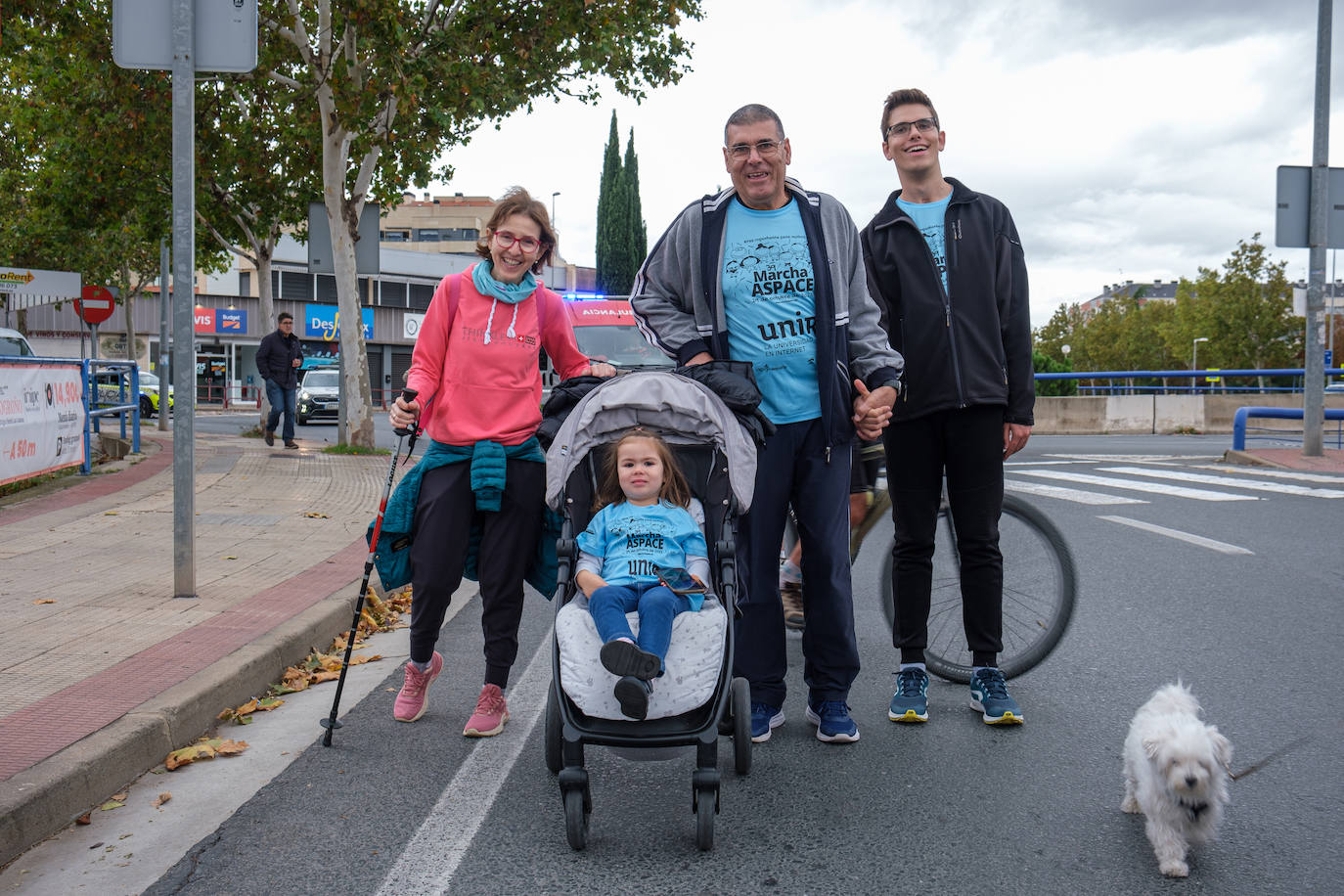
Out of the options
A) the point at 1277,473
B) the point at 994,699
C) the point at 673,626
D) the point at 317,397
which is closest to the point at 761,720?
the point at 994,699

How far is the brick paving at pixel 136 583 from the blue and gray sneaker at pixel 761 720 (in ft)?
7.29

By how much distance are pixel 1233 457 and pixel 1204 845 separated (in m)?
14.4

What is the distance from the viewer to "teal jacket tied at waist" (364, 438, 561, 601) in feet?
14.4

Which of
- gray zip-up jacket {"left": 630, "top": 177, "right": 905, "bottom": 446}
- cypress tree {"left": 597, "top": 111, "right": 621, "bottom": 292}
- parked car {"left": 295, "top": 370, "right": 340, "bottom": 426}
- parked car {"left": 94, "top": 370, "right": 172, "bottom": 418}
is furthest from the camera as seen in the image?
cypress tree {"left": 597, "top": 111, "right": 621, "bottom": 292}

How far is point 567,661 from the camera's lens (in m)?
Answer: 3.40

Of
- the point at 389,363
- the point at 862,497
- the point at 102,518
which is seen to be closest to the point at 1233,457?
the point at 862,497

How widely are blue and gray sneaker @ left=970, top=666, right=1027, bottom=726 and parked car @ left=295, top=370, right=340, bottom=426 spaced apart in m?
30.4

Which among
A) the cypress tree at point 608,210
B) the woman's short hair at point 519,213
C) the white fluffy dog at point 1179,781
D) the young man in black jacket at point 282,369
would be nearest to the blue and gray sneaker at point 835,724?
the white fluffy dog at point 1179,781

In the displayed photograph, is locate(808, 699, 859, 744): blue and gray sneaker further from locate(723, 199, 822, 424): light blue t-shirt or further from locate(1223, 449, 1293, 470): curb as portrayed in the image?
locate(1223, 449, 1293, 470): curb

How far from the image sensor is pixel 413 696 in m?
4.64

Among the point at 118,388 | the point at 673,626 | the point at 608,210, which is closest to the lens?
the point at 673,626

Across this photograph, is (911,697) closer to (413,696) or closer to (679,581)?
(679,581)

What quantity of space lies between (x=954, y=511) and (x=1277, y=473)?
11.5 metres

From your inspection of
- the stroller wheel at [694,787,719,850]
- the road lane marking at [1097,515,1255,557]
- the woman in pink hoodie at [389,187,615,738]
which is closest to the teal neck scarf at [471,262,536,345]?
the woman in pink hoodie at [389,187,615,738]
